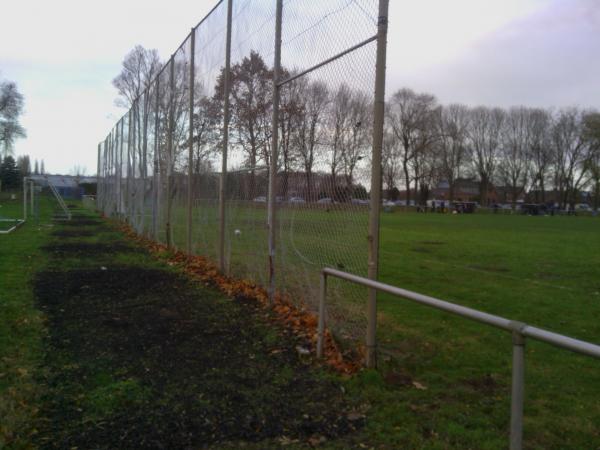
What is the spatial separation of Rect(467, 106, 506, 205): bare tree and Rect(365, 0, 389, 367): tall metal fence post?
82.5 meters

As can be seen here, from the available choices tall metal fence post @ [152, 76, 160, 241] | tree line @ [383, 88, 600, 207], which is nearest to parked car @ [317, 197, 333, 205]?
tall metal fence post @ [152, 76, 160, 241]

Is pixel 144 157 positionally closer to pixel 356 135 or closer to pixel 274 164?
pixel 274 164

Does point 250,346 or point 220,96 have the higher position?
point 220,96

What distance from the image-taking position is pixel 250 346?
17.1 ft

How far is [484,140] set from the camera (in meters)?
83.4

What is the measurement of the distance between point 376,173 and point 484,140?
84209mm

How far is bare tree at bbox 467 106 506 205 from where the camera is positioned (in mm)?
83062

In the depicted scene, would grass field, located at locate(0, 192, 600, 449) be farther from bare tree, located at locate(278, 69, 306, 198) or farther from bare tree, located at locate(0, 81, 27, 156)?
bare tree, located at locate(0, 81, 27, 156)

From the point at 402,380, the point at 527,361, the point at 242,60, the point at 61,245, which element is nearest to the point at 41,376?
the point at 402,380

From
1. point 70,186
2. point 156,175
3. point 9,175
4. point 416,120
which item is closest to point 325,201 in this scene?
point 156,175

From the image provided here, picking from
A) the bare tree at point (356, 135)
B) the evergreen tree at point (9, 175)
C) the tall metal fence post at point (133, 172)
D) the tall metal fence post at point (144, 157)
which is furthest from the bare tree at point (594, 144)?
the bare tree at point (356, 135)

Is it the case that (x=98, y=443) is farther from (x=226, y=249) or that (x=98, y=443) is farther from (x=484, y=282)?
(x=484, y=282)

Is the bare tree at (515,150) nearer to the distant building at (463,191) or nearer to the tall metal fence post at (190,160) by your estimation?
the distant building at (463,191)

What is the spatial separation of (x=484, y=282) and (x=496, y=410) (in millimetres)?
6461
